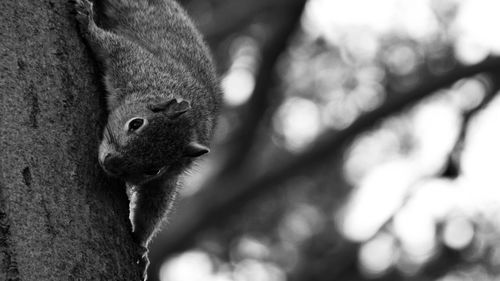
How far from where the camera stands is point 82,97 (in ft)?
8.93

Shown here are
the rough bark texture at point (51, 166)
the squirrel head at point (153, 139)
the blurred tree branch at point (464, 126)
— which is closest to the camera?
→ the rough bark texture at point (51, 166)

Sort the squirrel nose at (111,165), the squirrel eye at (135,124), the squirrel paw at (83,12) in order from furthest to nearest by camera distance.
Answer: the squirrel eye at (135,124) → the squirrel paw at (83,12) → the squirrel nose at (111,165)

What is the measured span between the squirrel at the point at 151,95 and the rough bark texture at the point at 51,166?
1.19ft

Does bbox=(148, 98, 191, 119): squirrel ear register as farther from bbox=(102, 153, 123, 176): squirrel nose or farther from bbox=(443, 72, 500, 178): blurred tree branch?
bbox=(443, 72, 500, 178): blurred tree branch

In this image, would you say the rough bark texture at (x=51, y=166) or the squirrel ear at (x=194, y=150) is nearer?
the rough bark texture at (x=51, y=166)

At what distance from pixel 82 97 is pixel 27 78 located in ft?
0.84

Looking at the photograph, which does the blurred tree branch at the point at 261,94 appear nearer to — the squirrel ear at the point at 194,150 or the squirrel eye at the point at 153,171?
the squirrel ear at the point at 194,150

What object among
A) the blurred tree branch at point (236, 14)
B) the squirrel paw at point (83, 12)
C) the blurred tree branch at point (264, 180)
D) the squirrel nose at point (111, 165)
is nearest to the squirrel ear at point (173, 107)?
the squirrel paw at point (83, 12)

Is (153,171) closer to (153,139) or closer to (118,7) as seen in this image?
(153,139)

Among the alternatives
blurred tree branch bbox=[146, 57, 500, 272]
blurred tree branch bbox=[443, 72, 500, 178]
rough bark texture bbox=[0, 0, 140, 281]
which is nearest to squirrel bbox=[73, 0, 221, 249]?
rough bark texture bbox=[0, 0, 140, 281]

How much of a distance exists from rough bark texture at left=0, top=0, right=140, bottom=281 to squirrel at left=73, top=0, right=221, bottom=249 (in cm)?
36

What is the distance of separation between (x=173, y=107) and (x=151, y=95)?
0.70 feet

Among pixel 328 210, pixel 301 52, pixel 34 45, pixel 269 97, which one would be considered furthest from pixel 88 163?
pixel 328 210

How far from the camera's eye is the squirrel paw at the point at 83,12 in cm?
320
